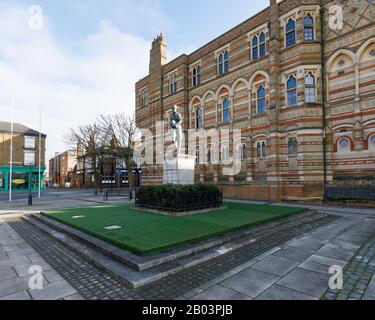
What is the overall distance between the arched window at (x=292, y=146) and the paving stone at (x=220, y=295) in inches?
613

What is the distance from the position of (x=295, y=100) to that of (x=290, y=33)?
556cm

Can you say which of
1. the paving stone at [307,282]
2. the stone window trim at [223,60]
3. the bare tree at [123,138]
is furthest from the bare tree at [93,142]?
the paving stone at [307,282]

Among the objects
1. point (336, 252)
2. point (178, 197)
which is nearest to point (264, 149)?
point (178, 197)

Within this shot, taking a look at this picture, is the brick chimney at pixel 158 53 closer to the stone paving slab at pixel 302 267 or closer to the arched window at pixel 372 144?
the arched window at pixel 372 144

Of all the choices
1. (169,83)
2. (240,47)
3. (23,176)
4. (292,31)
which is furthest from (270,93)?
(23,176)

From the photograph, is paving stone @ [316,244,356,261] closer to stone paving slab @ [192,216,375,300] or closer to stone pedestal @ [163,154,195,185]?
stone paving slab @ [192,216,375,300]

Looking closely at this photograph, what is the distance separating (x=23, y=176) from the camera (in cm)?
3944

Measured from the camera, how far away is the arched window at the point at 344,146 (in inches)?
613

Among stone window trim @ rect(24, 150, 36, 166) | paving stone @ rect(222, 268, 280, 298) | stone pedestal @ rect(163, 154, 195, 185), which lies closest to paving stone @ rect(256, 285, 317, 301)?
paving stone @ rect(222, 268, 280, 298)

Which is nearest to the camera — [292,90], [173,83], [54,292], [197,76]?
[54,292]

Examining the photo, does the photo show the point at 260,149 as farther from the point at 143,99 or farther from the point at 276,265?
the point at 143,99

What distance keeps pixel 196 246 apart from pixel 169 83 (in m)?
26.9

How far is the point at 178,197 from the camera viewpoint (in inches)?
417

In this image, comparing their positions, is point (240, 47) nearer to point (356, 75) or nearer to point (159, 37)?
point (356, 75)
